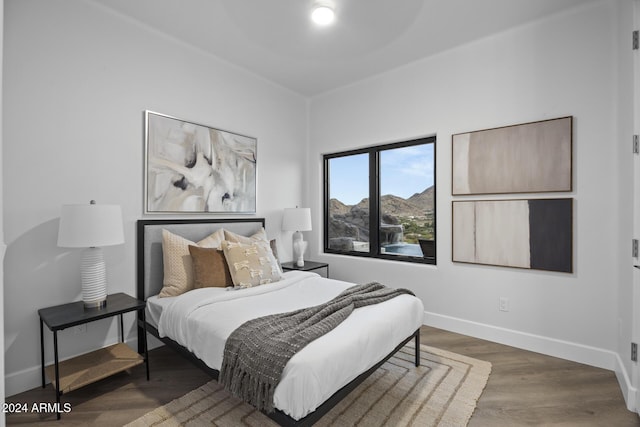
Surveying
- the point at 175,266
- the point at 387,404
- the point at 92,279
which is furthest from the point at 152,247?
the point at 387,404

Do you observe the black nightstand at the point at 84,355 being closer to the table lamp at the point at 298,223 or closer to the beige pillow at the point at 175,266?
the beige pillow at the point at 175,266

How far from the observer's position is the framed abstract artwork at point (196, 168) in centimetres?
283

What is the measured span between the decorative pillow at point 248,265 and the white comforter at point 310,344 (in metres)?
0.10

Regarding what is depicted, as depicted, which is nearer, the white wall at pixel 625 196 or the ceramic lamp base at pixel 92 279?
the white wall at pixel 625 196

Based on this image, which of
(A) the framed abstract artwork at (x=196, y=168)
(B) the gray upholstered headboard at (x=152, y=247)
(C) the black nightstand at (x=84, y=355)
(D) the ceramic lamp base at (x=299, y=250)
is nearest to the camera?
(C) the black nightstand at (x=84, y=355)

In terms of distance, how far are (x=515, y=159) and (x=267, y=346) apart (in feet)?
8.57

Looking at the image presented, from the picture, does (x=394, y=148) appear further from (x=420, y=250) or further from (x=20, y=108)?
(x=20, y=108)

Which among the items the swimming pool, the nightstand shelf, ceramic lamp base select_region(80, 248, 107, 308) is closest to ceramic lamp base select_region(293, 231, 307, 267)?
the swimming pool

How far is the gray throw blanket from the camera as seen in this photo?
1531 mm

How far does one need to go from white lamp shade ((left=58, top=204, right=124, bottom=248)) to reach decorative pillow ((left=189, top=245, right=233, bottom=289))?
65 centimetres

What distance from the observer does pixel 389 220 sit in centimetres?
389

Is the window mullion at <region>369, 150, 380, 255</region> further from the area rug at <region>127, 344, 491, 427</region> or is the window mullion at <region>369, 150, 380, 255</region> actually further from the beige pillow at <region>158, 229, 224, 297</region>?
the beige pillow at <region>158, 229, 224, 297</region>

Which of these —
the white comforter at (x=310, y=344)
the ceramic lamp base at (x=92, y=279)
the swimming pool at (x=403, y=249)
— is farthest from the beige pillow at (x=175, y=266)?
the swimming pool at (x=403, y=249)

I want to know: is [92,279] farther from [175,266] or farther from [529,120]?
[529,120]
